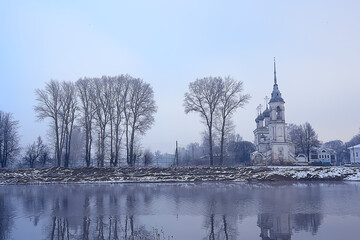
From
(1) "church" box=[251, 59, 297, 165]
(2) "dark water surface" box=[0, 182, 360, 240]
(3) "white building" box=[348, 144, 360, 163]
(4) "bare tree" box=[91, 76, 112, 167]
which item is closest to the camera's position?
(2) "dark water surface" box=[0, 182, 360, 240]

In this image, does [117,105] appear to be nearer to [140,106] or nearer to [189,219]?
[140,106]

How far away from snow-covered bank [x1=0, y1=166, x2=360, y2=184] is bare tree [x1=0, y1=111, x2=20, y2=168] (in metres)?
16.1

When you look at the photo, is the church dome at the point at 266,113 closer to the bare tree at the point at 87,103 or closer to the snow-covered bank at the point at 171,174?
the snow-covered bank at the point at 171,174

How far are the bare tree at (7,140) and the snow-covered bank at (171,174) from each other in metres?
16.1

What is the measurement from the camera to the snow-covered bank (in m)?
33.9

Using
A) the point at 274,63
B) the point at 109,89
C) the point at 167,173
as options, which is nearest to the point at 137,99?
the point at 109,89

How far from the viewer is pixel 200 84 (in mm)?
47094

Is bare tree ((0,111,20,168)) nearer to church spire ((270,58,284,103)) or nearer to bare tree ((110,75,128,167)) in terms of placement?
bare tree ((110,75,128,167))

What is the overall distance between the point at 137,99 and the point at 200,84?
923 cm

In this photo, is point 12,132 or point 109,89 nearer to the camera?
point 109,89

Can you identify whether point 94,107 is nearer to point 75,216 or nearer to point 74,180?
point 74,180

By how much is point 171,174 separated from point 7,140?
35.8 metres

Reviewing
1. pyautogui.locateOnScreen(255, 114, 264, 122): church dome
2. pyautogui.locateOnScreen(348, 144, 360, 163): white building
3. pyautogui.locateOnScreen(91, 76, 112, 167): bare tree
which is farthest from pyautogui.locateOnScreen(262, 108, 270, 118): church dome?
pyautogui.locateOnScreen(91, 76, 112, 167): bare tree

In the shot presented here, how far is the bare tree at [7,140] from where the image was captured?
5620 cm
